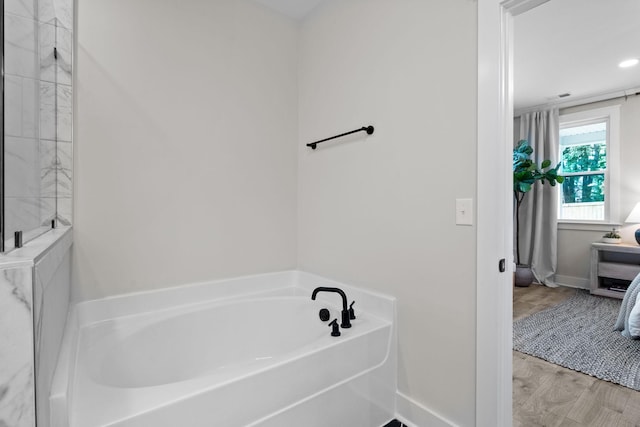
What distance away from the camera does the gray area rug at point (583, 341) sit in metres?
2.18

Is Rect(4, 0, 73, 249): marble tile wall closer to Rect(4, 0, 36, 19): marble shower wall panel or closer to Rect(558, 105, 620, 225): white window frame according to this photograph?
Rect(4, 0, 36, 19): marble shower wall panel

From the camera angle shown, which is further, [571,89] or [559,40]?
[571,89]

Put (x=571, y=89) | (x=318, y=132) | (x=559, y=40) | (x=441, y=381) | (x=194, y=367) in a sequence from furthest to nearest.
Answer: (x=571, y=89) → (x=559, y=40) → (x=318, y=132) → (x=194, y=367) → (x=441, y=381)

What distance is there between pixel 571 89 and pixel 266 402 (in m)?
4.87

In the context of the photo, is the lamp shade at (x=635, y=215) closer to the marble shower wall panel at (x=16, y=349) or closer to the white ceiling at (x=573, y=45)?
the white ceiling at (x=573, y=45)

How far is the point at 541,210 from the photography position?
4484 millimetres

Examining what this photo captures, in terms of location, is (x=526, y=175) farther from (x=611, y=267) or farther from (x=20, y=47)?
(x=20, y=47)

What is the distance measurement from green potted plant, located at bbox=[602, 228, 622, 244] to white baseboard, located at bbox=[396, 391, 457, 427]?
13.1 feet

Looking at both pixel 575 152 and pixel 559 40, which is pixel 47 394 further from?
pixel 575 152

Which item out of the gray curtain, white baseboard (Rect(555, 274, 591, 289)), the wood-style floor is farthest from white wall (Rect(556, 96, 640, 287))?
the wood-style floor

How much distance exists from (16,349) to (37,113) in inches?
40.8

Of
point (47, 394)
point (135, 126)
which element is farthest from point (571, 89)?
point (47, 394)

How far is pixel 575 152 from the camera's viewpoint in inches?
174

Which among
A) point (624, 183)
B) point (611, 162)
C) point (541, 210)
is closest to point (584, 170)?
point (611, 162)
